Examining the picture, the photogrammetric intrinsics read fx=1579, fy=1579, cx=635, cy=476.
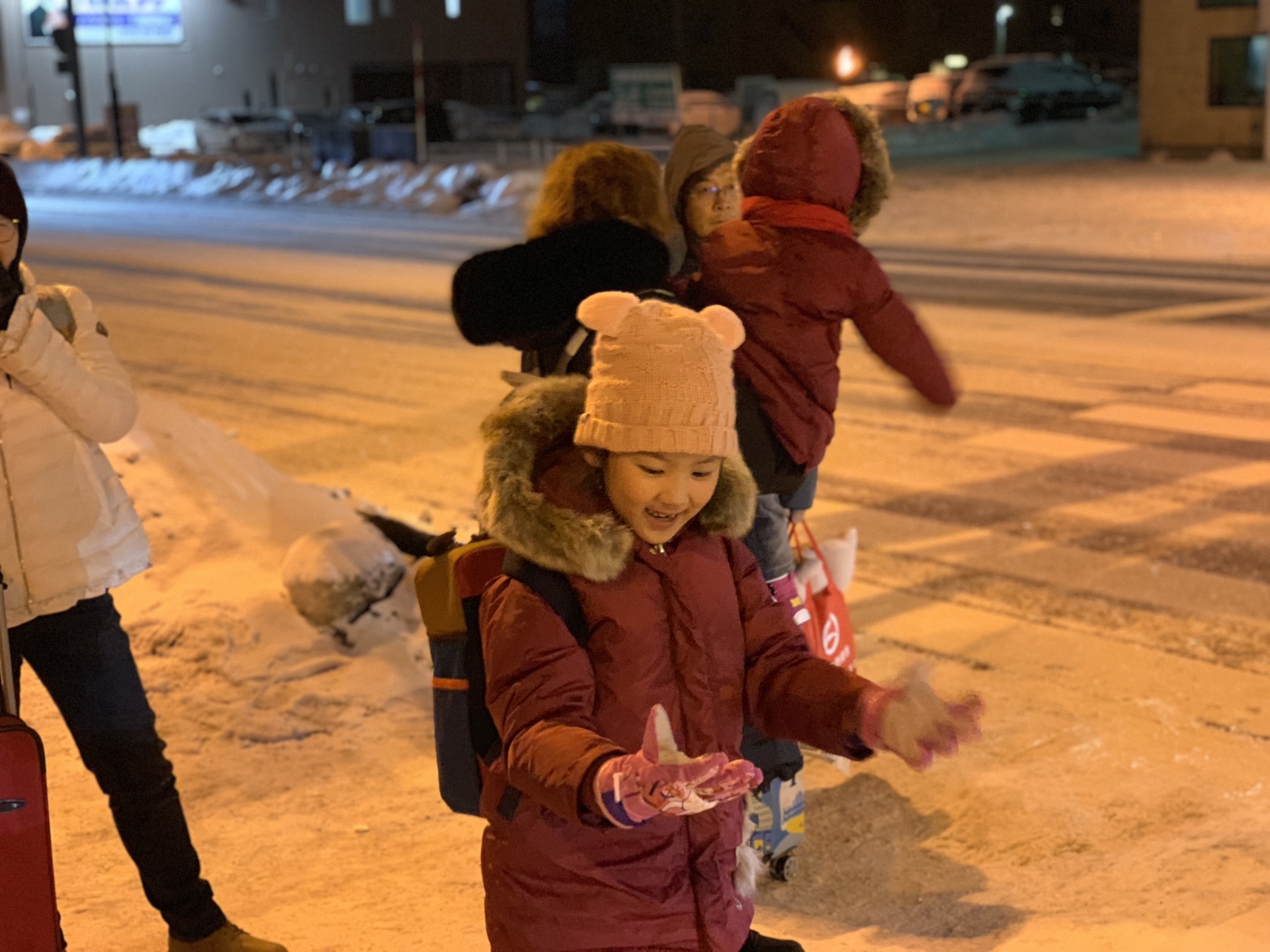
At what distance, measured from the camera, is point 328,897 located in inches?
147

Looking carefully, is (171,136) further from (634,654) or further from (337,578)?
(634,654)

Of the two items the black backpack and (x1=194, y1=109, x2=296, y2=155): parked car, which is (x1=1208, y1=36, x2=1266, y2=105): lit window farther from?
the black backpack

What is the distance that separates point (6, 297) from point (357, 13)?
54.7 metres

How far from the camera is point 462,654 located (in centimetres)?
241

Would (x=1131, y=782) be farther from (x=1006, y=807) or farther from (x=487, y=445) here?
(x=487, y=445)

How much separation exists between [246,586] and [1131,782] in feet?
9.26

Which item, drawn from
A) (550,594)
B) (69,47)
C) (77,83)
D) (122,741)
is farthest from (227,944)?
(77,83)

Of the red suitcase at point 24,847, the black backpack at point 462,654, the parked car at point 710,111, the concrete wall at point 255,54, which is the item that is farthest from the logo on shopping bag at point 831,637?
the concrete wall at point 255,54

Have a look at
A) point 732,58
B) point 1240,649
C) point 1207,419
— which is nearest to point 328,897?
point 1240,649

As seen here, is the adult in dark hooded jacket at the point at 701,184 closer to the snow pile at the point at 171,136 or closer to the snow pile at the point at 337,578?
the snow pile at the point at 337,578

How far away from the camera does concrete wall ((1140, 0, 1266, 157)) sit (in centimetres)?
2752

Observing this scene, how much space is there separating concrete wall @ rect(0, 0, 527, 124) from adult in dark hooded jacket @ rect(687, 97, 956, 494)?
52.1m

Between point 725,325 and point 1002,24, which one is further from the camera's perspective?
point 1002,24

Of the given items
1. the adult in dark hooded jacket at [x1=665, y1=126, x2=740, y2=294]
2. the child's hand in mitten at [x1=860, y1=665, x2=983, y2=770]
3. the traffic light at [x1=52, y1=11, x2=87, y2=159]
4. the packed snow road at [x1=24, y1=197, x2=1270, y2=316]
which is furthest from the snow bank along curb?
the child's hand in mitten at [x1=860, y1=665, x2=983, y2=770]
